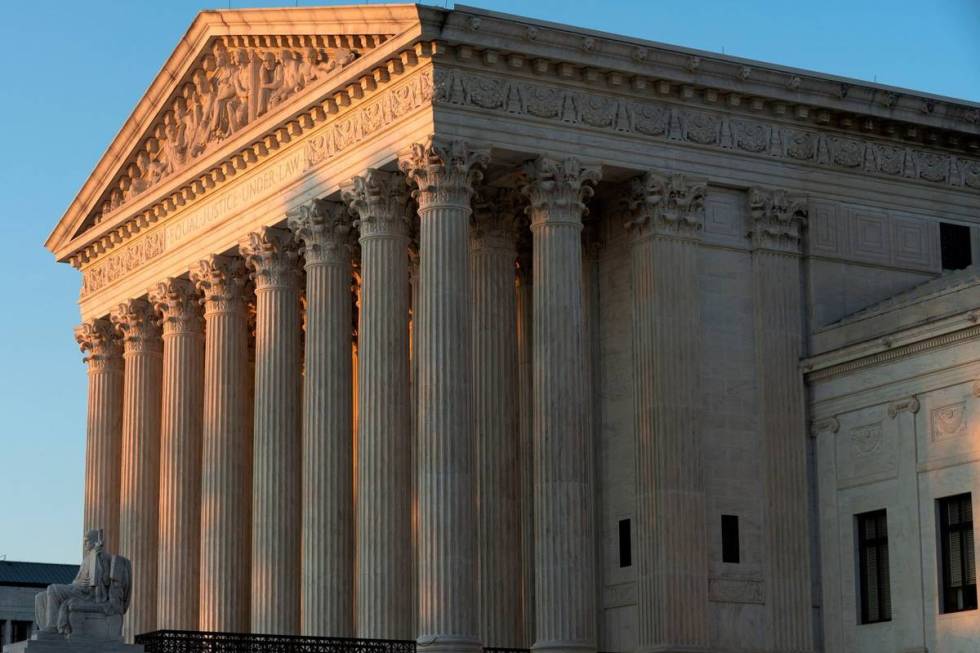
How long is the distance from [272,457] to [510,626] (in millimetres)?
9129

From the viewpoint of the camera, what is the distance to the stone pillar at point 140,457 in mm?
70625

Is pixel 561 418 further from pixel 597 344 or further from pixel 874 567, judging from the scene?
pixel 874 567

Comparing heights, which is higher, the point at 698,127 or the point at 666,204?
the point at 698,127

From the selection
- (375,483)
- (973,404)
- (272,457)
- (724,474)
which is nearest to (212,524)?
(272,457)

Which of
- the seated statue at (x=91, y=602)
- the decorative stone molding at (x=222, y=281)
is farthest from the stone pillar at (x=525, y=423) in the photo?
the seated statue at (x=91, y=602)

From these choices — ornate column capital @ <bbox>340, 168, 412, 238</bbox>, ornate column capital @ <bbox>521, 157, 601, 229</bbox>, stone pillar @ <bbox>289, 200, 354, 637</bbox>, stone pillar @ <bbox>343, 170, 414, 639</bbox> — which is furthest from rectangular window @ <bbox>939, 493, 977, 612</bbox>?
ornate column capital @ <bbox>340, 168, 412, 238</bbox>

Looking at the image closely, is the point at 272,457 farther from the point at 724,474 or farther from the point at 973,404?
the point at 973,404

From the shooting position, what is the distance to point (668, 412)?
5703 cm

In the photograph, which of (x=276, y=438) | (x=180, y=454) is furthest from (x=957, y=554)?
(x=180, y=454)

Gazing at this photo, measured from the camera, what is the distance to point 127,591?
5369 centimetres

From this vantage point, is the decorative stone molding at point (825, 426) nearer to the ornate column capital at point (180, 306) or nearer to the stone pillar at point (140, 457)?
the ornate column capital at point (180, 306)

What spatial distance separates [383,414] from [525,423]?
5360 millimetres

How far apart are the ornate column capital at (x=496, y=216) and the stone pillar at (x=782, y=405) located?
661 centimetres

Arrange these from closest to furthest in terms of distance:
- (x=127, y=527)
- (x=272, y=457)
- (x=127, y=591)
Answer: (x=127, y=591) → (x=272, y=457) → (x=127, y=527)
